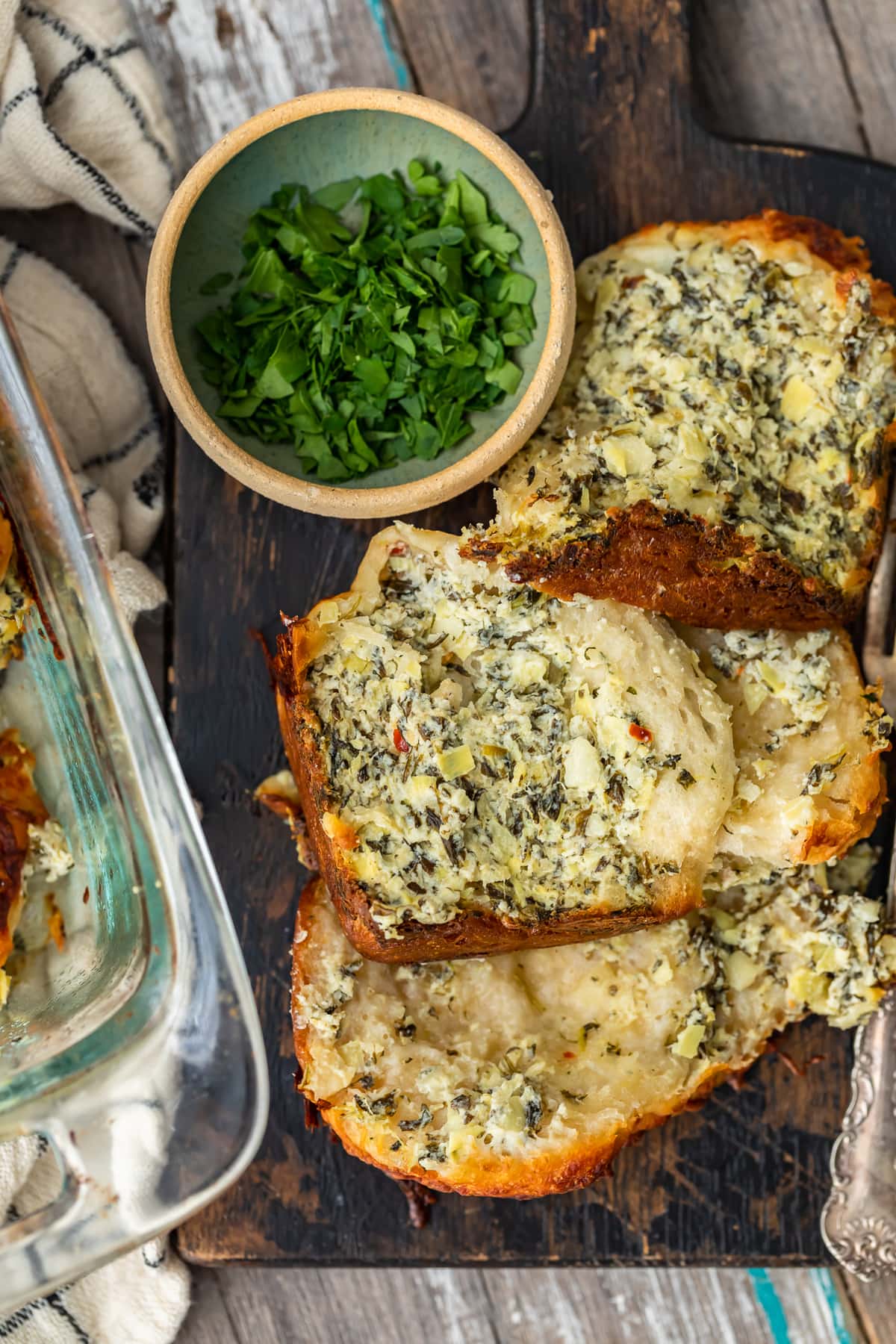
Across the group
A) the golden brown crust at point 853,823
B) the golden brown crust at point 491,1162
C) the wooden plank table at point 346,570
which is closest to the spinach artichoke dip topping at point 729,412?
the golden brown crust at point 853,823

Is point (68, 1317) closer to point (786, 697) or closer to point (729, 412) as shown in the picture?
point (786, 697)

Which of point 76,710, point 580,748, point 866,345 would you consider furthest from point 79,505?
point 866,345

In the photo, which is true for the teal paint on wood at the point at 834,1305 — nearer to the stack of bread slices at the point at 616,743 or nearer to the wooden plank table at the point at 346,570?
the wooden plank table at the point at 346,570

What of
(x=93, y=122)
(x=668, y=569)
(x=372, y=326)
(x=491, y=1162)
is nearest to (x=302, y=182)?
(x=372, y=326)

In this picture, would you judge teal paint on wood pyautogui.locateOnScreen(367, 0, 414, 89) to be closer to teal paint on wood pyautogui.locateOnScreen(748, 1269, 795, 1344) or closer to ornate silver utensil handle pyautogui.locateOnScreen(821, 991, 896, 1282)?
ornate silver utensil handle pyautogui.locateOnScreen(821, 991, 896, 1282)

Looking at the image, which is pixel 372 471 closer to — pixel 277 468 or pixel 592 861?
pixel 277 468

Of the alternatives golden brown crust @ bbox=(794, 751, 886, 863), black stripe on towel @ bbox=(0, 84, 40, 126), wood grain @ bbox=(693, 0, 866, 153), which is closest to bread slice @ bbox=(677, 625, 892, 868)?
golden brown crust @ bbox=(794, 751, 886, 863)
